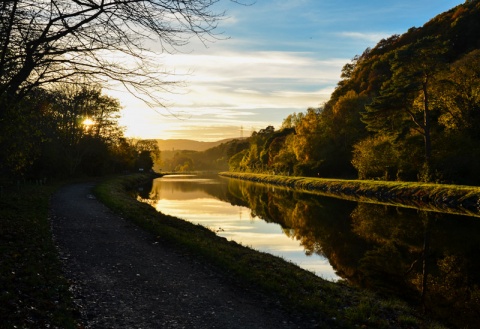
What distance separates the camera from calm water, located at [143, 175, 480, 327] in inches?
469

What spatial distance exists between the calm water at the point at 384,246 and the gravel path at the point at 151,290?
207 inches

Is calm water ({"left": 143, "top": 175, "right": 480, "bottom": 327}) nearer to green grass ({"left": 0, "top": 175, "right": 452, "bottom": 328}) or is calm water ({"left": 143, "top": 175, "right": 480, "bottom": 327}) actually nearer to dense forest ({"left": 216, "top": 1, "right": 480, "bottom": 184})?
green grass ({"left": 0, "top": 175, "right": 452, "bottom": 328})

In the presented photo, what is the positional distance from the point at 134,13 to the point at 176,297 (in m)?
6.18

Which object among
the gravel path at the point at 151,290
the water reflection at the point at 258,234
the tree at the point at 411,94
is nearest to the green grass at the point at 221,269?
the gravel path at the point at 151,290

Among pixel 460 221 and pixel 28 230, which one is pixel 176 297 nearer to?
pixel 28 230

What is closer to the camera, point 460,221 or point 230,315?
point 230,315

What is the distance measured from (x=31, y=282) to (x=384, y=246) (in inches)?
610

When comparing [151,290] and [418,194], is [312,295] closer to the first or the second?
[151,290]

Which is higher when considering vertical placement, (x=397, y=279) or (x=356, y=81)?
(x=356, y=81)

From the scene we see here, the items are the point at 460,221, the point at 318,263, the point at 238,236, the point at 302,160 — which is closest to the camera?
the point at 318,263

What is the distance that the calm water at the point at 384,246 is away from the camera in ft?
39.1

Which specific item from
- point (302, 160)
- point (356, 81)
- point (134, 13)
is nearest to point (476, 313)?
point (134, 13)

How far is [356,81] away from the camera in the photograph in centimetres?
10238

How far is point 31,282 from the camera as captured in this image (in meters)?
8.15
